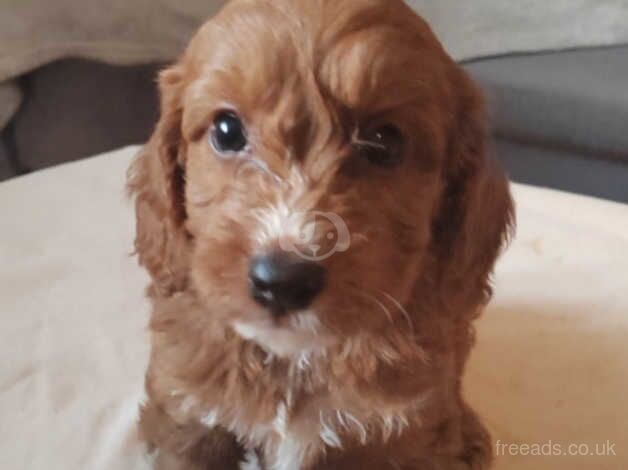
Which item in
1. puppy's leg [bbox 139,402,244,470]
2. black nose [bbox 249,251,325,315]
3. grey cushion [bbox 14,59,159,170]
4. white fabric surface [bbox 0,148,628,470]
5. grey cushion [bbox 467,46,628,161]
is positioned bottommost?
grey cushion [bbox 14,59,159,170]

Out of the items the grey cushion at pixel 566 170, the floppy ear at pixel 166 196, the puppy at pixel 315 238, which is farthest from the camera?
the grey cushion at pixel 566 170

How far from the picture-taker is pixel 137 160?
1.89m

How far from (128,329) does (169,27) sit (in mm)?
2013

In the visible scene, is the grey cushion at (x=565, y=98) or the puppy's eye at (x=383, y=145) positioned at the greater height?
the puppy's eye at (x=383, y=145)

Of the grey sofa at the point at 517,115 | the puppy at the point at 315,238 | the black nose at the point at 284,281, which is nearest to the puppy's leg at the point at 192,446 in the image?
the puppy at the point at 315,238

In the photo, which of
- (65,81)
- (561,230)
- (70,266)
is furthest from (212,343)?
(65,81)

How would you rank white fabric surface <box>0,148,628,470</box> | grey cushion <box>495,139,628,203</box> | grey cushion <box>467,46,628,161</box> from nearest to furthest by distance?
white fabric surface <box>0,148,628,470</box>
grey cushion <box>467,46,628,161</box>
grey cushion <box>495,139,628,203</box>

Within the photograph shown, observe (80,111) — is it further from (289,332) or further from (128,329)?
(289,332)

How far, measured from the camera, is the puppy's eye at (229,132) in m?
1.60

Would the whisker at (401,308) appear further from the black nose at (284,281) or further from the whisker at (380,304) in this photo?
the black nose at (284,281)

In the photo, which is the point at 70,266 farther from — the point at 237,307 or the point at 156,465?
the point at 237,307

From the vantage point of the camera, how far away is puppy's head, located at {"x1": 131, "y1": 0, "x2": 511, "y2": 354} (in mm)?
1416
